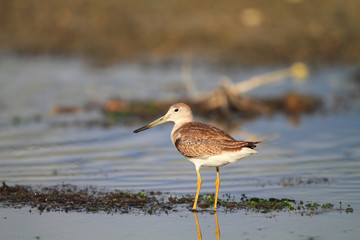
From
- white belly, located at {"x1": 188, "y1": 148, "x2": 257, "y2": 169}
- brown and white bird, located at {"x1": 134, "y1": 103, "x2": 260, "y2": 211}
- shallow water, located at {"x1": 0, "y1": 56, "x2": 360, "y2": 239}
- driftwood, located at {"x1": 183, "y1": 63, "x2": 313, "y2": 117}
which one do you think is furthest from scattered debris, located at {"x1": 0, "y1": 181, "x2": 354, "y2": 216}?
driftwood, located at {"x1": 183, "y1": 63, "x2": 313, "y2": 117}

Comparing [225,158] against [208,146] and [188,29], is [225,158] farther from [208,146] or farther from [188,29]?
[188,29]

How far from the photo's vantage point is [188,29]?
995 inches

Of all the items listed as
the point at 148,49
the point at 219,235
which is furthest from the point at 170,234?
the point at 148,49

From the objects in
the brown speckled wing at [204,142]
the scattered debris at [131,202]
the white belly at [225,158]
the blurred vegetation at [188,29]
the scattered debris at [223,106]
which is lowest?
the scattered debris at [131,202]

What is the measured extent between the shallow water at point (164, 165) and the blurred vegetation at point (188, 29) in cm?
371

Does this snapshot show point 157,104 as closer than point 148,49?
Yes

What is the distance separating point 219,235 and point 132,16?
782 inches

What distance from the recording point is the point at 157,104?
17.0m

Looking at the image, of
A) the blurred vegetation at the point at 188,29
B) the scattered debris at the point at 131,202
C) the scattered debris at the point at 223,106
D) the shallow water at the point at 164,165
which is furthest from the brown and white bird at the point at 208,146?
the blurred vegetation at the point at 188,29

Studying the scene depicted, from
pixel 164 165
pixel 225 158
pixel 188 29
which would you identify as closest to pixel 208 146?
pixel 225 158

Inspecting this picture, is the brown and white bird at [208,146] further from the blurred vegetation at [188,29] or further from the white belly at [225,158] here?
the blurred vegetation at [188,29]

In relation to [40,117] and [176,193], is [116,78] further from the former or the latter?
[176,193]

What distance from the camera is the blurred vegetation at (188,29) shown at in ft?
Result: 80.6

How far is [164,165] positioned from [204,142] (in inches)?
111
